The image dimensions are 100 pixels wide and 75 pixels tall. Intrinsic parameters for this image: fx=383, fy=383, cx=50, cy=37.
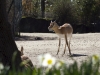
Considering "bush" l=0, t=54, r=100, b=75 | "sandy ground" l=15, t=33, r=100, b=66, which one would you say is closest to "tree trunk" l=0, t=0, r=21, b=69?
"sandy ground" l=15, t=33, r=100, b=66

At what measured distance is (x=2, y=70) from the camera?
3348 millimetres

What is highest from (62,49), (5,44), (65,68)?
(65,68)

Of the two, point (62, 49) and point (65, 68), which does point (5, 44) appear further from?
point (62, 49)

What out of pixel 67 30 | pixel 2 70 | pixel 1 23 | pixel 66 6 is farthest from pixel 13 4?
pixel 2 70

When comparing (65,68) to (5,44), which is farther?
(5,44)

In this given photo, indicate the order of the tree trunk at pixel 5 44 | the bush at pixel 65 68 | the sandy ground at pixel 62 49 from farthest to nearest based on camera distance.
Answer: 1. the sandy ground at pixel 62 49
2. the tree trunk at pixel 5 44
3. the bush at pixel 65 68

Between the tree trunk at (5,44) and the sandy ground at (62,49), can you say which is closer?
the tree trunk at (5,44)

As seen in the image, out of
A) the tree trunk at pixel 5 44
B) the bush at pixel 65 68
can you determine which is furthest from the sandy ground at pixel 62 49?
the bush at pixel 65 68

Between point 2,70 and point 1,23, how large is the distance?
4.20m

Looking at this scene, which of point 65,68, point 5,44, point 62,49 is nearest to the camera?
point 65,68

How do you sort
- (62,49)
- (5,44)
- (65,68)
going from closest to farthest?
1. (65,68)
2. (5,44)
3. (62,49)

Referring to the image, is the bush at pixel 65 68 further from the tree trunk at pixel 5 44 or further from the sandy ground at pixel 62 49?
the sandy ground at pixel 62 49

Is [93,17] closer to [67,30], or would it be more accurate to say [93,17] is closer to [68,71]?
[67,30]

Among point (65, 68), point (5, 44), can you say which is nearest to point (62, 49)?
point (5, 44)
